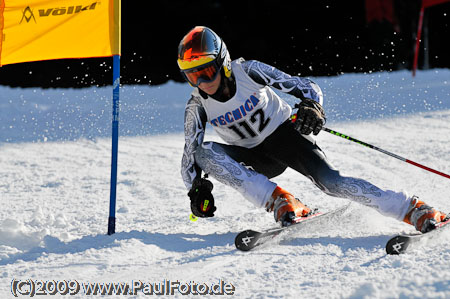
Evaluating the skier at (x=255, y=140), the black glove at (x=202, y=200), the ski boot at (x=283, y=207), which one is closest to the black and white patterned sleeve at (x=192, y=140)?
the skier at (x=255, y=140)

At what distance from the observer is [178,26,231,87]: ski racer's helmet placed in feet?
11.9

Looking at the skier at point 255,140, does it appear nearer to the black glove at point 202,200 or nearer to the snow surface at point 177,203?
the black glove at point 202,200

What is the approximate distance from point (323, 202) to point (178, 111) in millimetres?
4224

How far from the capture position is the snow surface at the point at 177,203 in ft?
9.48

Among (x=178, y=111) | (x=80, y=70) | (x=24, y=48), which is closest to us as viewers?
(x=24, y=48)

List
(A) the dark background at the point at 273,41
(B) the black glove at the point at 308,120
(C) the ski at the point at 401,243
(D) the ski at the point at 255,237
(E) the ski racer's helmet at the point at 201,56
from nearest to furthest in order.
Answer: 1. (C) the ski at the point at 401,243
2. (D) the ski at the point at 255,237
3. (B) the black glove at the point at 308,120
4. (E) the ski racer's helmet at the point at 201,56
5. (A) the dark background at the point at 273,41

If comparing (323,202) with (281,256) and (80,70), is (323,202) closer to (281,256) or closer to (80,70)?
(281,256)

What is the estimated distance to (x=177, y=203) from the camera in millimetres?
4750

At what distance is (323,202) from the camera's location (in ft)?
15.0

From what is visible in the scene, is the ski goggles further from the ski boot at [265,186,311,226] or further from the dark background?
the dark background

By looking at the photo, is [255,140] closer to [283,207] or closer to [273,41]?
[283,207]

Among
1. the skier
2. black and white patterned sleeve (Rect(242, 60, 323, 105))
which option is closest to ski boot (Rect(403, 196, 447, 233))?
the skier

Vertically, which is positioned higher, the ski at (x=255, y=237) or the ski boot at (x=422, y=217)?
A: the ski boot at (x=422, y=217)

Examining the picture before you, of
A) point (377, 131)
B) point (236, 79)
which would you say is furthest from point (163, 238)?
point (377, 131)
